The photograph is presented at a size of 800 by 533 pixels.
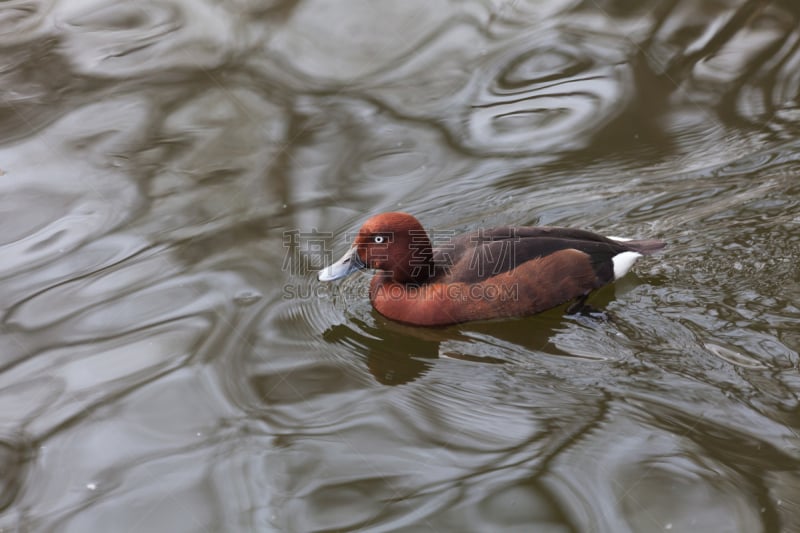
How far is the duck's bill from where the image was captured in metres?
5.00

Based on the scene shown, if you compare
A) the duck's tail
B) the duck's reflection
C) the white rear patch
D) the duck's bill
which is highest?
the duck's tail

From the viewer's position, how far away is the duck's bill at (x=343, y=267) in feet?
16.4

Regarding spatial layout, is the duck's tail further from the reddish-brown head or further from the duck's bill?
the duck's bill

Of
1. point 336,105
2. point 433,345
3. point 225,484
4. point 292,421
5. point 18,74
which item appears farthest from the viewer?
point 18,74

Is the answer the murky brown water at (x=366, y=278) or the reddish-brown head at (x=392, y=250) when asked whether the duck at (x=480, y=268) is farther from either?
the murky brown water at (x=366, y=278)

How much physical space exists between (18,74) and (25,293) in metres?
3.01

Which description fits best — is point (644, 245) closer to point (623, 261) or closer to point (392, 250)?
point (623, 261)

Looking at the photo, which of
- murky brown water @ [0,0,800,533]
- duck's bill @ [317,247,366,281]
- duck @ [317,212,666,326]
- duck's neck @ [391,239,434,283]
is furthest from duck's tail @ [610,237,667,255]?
duck's bill @ [317,247,366,281]

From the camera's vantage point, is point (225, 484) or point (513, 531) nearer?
point (513, 531)

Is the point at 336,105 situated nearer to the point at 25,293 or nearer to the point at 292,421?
the point at 25,293

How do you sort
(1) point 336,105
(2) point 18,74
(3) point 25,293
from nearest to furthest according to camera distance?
1. (3) point 25,293
2. (1) point 336,105
3. (2) point 18,74

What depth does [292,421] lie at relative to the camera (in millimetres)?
4238

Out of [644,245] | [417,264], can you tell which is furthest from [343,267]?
[644,245]

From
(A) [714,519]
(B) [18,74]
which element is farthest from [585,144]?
(B) [18,74]
